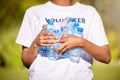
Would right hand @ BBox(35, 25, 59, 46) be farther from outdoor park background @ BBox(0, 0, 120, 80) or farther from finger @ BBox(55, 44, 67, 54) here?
outdoor park background @ BBox(0, 0, 120, 80)

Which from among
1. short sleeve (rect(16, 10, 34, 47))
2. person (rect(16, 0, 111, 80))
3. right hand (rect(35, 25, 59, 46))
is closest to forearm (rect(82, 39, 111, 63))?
person (rect(16, 0, 111, 80))

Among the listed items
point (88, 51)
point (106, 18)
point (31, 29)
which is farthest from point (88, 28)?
point (106, 18)

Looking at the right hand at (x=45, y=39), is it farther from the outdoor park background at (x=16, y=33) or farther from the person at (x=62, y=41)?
the outdoor park background at (x=16, y=33)

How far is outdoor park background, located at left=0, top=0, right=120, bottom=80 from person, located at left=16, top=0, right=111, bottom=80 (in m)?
0.29

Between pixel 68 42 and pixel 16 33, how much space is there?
516mm

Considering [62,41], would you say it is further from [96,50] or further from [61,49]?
[96,50]

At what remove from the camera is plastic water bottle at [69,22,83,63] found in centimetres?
94

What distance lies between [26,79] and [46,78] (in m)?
0.43

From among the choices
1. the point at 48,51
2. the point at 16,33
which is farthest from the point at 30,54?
the point at 16,33

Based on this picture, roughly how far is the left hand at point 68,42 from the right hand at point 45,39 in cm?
3

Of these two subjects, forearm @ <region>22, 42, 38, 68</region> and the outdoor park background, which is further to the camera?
the outdoor park background

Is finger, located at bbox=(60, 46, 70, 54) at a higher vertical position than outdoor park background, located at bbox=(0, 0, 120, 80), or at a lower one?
higher

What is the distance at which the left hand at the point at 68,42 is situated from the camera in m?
0.93

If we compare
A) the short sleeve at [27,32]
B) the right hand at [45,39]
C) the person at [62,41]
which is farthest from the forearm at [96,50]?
the short sleeve at [27,32]
